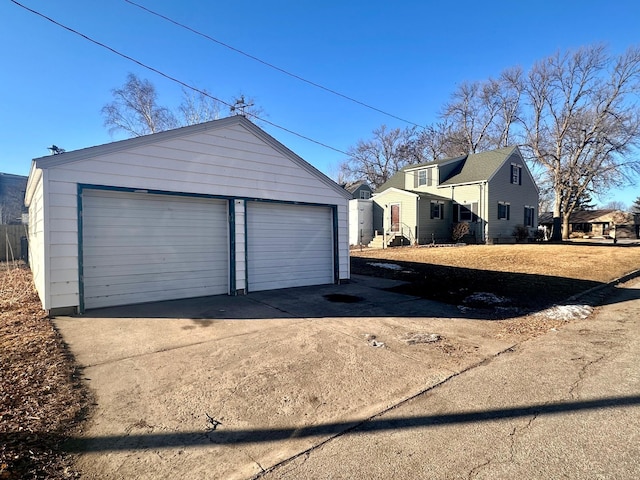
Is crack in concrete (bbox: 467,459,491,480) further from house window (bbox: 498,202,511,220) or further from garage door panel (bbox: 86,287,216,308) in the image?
house window (bbox: 498,202,511,220)

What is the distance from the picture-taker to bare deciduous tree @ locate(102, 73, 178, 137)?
23.5 m

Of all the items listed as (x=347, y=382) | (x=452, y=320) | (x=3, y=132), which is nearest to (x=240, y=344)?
(x=347, y=382)

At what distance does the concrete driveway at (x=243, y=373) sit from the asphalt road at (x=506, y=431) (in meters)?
0.20

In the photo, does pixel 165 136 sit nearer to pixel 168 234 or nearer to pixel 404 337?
pixel 168 234

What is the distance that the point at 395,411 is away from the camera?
9.23 feet

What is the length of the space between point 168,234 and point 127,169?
59.1 inches

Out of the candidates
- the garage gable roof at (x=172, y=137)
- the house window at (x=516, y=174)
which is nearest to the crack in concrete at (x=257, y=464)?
the garage gable roof at (x=172, y=137)

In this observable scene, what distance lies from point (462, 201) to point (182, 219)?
21.8 m

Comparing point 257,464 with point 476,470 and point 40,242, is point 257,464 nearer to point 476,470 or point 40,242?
point 476,470

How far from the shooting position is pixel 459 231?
23234 millimetres

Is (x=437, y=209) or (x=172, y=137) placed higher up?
(x=172, y=137)

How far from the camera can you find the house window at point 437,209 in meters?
23.4

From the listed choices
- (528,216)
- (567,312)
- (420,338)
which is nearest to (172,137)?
(420,338)

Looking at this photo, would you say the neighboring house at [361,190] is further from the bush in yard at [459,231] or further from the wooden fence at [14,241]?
the wooden fence at [14,241]
